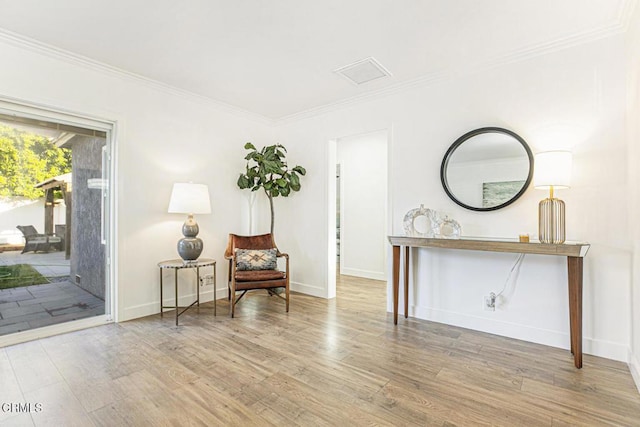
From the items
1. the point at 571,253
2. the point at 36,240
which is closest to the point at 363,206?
the point at 571,253

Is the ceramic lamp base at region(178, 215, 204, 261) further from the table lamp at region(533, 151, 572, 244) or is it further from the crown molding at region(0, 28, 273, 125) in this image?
the table lamp at region(533, 151, 572, 244)

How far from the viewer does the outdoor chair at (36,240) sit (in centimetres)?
273

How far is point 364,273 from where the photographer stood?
5.54 metres

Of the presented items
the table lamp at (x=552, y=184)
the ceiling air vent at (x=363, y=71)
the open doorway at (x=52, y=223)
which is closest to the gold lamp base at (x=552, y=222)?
the table lamp at (x=552, y=184)

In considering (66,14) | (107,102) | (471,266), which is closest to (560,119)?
(471,266)

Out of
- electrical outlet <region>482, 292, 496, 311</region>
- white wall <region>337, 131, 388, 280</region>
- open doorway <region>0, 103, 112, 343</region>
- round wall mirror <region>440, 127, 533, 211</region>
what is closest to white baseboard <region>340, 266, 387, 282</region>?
white wall <region>337, 131, 388, 280</region>

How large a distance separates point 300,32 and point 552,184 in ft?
7.54

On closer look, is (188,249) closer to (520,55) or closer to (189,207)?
(189,207)

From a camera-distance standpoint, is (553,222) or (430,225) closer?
(553,222)

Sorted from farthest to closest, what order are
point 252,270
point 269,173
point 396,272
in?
point 269,173, point 252,270, point 396,272

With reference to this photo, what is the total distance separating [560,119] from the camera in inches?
103

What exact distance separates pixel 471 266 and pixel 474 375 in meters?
1.16

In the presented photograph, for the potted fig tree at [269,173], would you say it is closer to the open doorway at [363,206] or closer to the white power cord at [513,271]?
the open doorway at [363,206]

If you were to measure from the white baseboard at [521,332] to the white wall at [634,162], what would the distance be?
138mm
